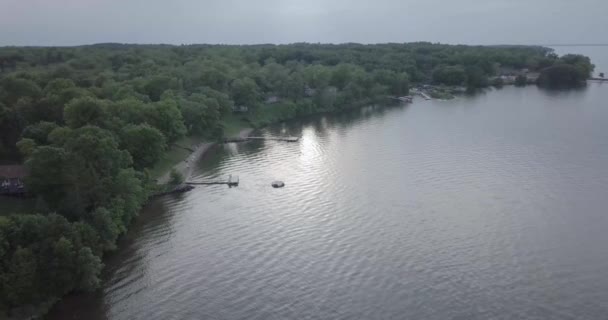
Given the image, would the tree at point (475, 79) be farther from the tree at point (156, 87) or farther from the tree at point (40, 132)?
the tree at point (40, 132)

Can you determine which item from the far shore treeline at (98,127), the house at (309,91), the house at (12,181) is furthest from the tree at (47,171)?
the house at (309,91)

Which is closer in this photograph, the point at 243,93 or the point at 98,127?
the point at 98,127

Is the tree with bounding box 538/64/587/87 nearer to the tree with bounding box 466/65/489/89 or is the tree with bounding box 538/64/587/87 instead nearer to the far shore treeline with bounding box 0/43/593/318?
the tree with bounding box 466/65/489/89

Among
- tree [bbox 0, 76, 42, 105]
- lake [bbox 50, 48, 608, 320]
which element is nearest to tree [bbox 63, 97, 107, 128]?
lake [bbox 50, 48, 608, 320]

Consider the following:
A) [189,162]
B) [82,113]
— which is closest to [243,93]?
[189,162]

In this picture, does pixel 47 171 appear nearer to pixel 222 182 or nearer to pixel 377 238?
pixel 222 182

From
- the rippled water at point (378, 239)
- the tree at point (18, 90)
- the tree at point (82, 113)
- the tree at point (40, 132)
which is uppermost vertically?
the tree at point (18, 90)
